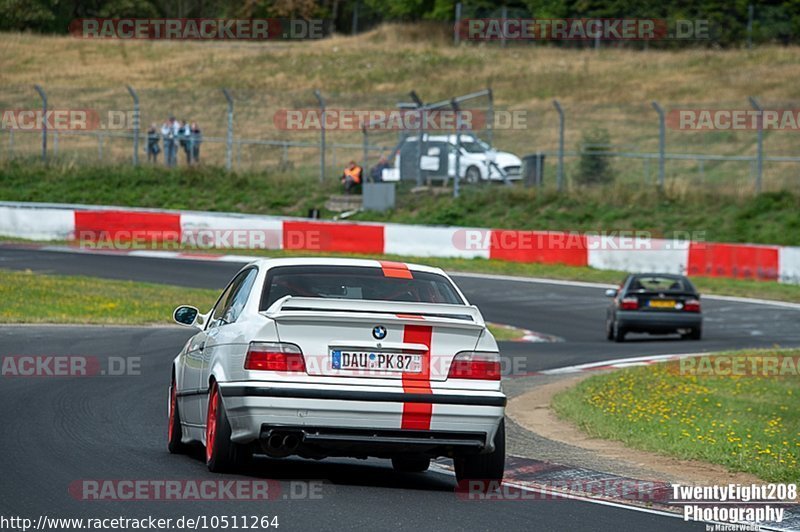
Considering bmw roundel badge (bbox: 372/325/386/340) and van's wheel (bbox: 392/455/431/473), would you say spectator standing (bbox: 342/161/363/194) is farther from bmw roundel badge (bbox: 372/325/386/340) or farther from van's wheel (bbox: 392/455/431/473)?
bmw roundel badge (bbox: 372/325/386/340)

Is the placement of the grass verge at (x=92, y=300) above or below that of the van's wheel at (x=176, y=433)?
below

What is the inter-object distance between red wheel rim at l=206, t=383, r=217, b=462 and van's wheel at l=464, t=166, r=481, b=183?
30297mm

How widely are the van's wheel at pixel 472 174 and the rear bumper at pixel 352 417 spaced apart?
3078cm

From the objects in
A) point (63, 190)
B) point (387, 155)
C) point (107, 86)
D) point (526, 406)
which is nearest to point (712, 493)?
point (526, 406)

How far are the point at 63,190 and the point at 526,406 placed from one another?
2962 cm

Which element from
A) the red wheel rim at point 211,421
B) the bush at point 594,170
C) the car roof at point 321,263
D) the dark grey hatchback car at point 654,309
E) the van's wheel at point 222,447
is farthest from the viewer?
the bush at point 594,170

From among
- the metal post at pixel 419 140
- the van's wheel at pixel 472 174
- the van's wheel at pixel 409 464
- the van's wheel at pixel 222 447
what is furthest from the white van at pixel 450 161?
the van's wheel at pixel 222 447

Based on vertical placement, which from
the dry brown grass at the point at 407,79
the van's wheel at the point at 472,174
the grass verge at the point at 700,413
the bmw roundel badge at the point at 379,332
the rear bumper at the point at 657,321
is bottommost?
the rear bumper at the point at 657,321

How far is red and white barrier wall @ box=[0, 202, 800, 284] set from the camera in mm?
31547

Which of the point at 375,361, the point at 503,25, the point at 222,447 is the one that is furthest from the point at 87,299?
the point at 503,25

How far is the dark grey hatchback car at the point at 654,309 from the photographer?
23.6 metres

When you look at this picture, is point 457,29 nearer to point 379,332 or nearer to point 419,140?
point 419,140

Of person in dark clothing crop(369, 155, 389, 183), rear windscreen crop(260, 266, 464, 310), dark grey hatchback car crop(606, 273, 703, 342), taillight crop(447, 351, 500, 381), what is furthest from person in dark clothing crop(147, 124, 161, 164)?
taillight crop(447, 351, 500, 381)

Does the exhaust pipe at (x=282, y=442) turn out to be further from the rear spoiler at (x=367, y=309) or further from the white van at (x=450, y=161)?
the white van at (x=450, y=161)
